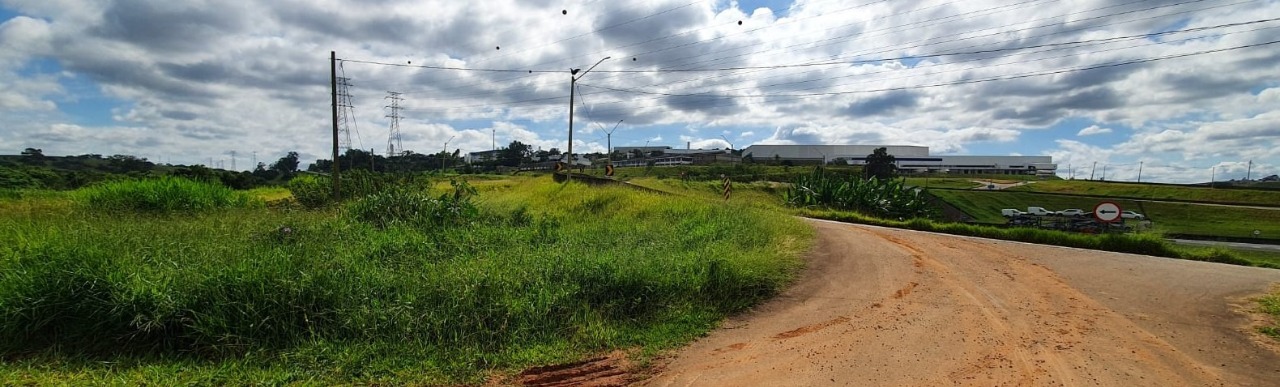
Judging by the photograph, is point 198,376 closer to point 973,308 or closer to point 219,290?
point 219,290

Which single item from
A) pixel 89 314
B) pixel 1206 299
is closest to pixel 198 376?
pixel 89 314

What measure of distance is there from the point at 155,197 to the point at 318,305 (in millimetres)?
12650

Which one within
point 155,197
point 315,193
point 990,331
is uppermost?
point 155,197

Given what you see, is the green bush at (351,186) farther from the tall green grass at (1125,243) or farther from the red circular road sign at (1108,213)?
the red circular road sign at (1108,213)

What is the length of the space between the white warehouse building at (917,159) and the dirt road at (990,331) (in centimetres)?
9995

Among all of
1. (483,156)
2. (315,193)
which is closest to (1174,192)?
(315,193)

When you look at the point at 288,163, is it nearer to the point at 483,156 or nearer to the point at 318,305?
the point at 483,156

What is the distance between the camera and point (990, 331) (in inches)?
252

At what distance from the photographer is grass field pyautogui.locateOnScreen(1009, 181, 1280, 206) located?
160 ft

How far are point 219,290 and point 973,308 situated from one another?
815 cm

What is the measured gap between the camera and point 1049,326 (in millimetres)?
6629

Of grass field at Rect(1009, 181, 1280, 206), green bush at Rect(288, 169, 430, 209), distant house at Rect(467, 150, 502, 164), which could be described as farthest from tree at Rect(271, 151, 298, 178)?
grass field at Rect(1009, 181, 1280, 206)

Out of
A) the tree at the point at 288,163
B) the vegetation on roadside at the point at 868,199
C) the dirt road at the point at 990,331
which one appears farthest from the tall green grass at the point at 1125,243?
the tree at the point at 288,163

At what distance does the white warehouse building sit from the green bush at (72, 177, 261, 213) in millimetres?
99421
